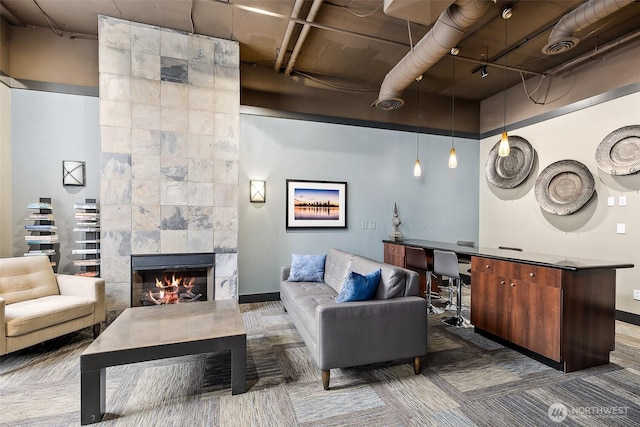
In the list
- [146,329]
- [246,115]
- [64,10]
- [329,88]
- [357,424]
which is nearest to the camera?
[357,424]

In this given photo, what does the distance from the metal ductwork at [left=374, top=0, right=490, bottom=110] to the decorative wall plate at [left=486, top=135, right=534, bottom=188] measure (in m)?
2.56

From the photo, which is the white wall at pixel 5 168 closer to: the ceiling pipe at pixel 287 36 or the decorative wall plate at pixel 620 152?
the ceiling pipe at pixel 287 36

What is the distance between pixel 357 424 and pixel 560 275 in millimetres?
2022

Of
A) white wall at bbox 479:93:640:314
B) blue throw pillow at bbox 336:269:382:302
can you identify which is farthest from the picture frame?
white wall at bbox 479:93:640:314

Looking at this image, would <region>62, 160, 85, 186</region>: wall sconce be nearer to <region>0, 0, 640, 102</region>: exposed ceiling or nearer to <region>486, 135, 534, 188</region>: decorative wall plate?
<region>0, 0, 640, 102</region>: exposed ceiling

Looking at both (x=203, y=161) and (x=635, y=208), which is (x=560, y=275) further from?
(x=203, y=161)

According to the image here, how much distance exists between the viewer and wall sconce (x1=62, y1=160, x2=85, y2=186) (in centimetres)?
388

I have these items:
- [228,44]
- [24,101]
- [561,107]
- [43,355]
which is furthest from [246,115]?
[561,107]

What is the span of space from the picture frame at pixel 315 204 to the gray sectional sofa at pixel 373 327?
2.19 m

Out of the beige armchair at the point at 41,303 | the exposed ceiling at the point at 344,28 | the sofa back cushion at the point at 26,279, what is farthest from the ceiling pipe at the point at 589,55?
the sofa back cushion at the point at 26,279

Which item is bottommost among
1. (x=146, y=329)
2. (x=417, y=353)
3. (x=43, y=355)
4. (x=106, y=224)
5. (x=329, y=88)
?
(x=43, y=355)

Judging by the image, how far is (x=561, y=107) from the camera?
4.64 meters

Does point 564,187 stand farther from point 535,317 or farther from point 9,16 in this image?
point 9,16

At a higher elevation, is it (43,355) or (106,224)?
(106,224)
